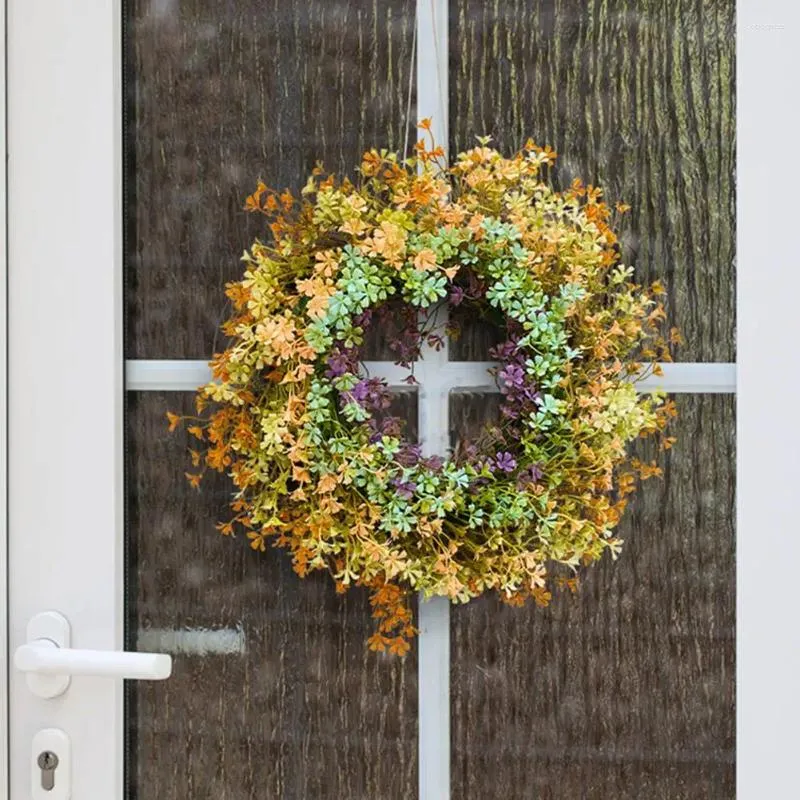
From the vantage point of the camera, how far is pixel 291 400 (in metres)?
0.94

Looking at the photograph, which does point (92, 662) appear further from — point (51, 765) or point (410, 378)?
point (410, 378)

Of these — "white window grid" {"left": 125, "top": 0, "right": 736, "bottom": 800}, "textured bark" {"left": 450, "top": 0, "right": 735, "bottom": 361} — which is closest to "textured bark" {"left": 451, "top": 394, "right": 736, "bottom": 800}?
"white window grid" {"left": 125, "top": 0, "right": 736, "bottom": 800}

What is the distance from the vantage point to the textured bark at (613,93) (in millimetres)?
1025

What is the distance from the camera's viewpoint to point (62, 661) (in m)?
0.97

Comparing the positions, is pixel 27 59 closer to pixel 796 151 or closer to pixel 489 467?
pixel 489 467

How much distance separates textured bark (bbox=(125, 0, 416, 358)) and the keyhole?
45 cm

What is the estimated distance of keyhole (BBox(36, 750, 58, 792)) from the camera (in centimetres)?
102

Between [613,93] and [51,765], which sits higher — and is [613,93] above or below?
above

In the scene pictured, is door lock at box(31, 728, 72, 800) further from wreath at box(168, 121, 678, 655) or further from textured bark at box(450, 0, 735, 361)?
textured bark at box(450, 0, 735, 361)

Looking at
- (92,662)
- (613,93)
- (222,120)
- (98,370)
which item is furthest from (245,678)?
(613,93)

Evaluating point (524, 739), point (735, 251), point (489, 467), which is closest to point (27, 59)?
point (489, 467)

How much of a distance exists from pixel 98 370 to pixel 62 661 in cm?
31

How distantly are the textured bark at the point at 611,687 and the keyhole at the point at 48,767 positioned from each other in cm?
44

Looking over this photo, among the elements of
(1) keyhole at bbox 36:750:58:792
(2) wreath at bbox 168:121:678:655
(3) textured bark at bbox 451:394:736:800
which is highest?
(2) wreath at bbox 168:121:678:655
